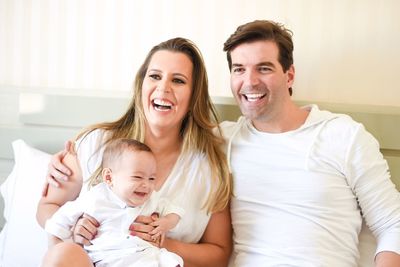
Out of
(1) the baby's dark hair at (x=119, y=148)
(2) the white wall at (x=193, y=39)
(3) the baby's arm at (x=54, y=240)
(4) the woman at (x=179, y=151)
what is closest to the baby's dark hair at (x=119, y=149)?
(1) the baby's dark hair at (x=119, y=148)

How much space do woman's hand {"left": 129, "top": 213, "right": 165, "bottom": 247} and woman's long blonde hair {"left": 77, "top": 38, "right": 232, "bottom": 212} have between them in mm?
279

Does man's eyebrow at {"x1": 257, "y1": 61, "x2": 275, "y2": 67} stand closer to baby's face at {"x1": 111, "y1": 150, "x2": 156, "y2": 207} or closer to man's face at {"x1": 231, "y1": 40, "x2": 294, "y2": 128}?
man's face at {"x1": 231, "y1": 40, "x2": 294, "y2": 128}

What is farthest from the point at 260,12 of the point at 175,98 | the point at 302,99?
the point at 175,98

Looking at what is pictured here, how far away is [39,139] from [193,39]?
0.78 m

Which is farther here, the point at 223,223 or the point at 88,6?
the point at 88,6

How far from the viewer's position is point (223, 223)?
1.72 metres

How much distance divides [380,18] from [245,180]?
0.85 m

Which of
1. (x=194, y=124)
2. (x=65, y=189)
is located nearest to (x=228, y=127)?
(x=194, y=124)

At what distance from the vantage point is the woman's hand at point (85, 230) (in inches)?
57.0

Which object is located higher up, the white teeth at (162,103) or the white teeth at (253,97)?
the white teeth at (253,97)

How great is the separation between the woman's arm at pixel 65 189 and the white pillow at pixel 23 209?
0.12 meters

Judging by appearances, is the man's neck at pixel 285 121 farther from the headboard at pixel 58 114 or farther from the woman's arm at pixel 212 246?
the woman's arm at pixel 212 246

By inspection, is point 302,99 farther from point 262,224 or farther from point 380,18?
point 262,224

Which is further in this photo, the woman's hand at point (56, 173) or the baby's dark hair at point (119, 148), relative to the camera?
the woman's hand at point (56, 173)
